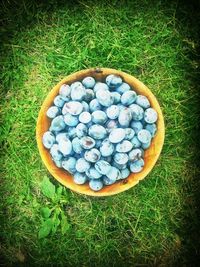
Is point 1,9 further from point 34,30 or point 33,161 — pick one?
point 33,161

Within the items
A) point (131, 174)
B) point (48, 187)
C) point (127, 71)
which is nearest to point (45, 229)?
point (48, 187)

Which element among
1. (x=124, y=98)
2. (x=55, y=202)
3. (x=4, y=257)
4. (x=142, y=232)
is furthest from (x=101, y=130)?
(x=4, y=257)

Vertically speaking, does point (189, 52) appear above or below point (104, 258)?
above

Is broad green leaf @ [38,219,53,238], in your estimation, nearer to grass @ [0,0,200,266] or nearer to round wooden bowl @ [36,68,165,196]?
grass @ [0,0,200,266]

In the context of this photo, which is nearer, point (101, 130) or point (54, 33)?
point (101, 130)

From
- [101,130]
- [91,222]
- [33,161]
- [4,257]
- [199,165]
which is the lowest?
[4,257]

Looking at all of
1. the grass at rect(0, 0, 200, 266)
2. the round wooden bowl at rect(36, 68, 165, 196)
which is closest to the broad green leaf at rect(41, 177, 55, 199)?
the grass at rect(0, 0, 200, 266)
